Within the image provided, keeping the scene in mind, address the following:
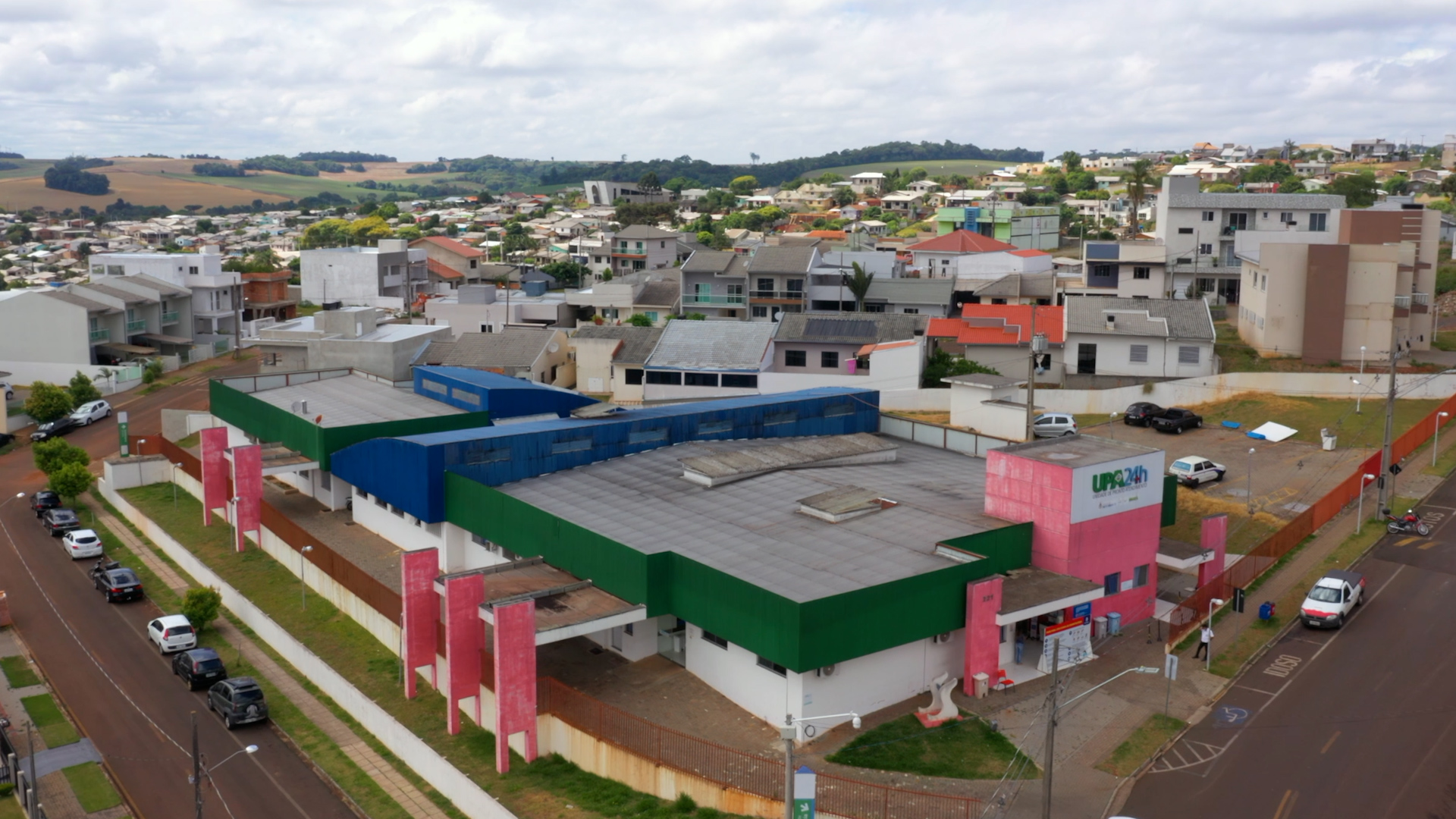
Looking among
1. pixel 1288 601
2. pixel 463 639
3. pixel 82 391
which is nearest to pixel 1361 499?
pixel 1288 601

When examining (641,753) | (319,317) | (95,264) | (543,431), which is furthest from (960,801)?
(95,264)

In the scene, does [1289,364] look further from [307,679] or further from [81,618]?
[81,618]

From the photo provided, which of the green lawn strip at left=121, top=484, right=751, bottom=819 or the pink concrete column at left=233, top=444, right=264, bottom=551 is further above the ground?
the pink concrete column at left=233, top=444, right=264, bottom=551

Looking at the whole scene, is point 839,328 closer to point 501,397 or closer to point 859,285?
point 859,285

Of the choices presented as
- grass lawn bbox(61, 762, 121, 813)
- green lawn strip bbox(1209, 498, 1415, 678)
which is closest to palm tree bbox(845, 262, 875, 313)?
green lawn strip bbox(1209, 498, 1415, 678)

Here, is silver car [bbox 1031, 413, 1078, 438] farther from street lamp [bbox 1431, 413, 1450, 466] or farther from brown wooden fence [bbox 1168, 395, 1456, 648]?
street lamp [bbox 1431, 413, 1450, 466]
